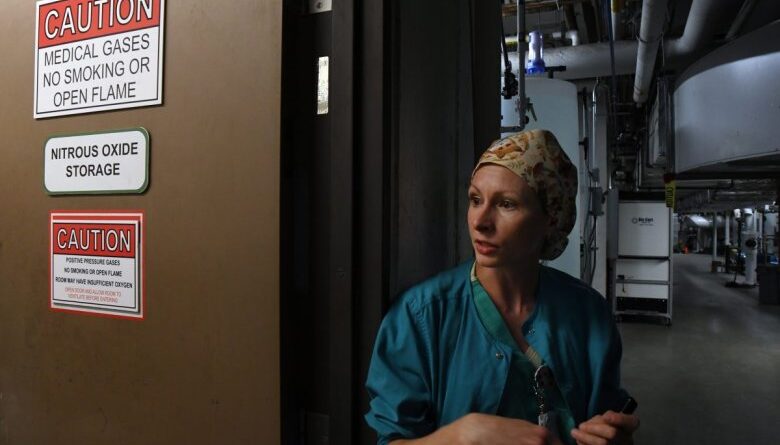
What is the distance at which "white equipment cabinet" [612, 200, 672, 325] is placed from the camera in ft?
17.5

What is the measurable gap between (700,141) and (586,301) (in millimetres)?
1927

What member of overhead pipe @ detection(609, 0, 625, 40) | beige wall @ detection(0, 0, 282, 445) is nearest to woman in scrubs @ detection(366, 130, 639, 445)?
beige wall @ detection(0, 0, 282, 445)

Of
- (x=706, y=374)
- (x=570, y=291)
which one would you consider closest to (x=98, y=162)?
(x=570, y=291)

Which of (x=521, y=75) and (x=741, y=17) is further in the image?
(x=741, y=17)

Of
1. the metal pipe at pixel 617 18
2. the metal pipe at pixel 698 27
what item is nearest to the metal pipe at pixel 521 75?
the metal pipe at pixel 617 18

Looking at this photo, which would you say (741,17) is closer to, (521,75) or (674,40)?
(674,40)

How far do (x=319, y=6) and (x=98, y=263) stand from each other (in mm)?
659

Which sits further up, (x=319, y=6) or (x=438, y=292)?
(x=319, y=6)

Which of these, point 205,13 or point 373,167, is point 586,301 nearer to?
point 373,167

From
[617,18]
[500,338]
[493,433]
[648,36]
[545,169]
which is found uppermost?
[617,18]

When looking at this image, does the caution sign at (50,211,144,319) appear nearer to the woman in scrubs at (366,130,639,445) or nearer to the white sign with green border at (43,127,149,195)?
the white sign with green border at (43,127,149,195)

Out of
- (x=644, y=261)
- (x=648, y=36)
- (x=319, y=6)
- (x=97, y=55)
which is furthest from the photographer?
(x=644, y=261)

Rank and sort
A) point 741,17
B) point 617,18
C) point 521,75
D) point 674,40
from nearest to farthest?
point 521,75
point 741,17
point 617,18
point 674,40

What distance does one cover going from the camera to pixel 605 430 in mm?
650
